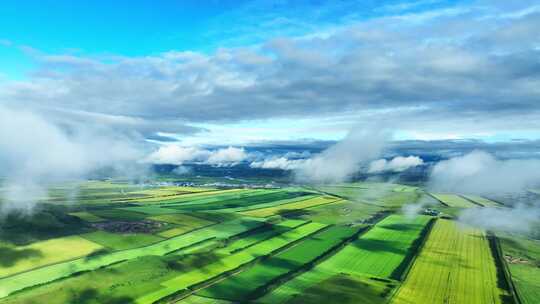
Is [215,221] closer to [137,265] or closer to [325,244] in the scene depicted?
[325,244]

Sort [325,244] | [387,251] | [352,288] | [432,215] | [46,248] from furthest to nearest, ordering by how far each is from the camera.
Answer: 1. [432,215]
2. [325,244]
3. [387,251]
4. [46,248]
5. [352,288]

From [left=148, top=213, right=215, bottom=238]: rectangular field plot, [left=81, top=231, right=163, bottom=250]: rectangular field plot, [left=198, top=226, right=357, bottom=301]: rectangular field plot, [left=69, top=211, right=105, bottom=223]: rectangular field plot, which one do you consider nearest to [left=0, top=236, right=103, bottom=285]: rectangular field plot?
[left=81, top=231, right=163, bottom=250]: rectangular field plot

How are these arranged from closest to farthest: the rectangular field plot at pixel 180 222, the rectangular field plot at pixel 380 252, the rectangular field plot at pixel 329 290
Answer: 1. the rectangular field plot at pixel 329 290
2. the rectangular field plot at pixel 380 252
3. the rectangular field plot at pixel 180 222

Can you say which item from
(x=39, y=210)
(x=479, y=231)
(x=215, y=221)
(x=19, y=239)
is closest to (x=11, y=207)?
(x=39, y=210)

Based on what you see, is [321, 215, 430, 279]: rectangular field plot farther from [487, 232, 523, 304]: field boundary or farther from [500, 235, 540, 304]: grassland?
[500, 235, 540, 304]: grassland

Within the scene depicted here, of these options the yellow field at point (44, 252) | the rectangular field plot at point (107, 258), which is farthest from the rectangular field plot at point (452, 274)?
the yellow field at point (44, 252)

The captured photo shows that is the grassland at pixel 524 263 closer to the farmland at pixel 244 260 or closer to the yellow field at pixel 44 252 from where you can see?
the farmland at pixel 244 260

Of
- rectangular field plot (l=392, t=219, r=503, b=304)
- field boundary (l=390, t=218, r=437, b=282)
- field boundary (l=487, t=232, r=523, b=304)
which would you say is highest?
field boundary (l=390, t=218, r=437, b=282)
